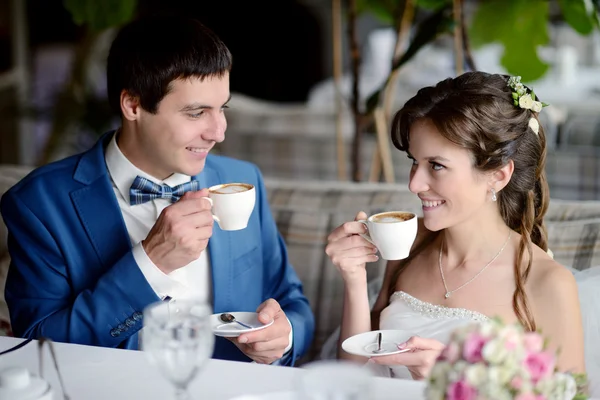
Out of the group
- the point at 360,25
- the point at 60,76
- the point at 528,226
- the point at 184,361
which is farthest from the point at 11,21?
the point at 184,361

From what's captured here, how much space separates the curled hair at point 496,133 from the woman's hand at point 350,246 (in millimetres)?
293

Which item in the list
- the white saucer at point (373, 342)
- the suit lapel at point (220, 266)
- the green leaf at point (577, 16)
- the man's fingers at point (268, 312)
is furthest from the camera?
the green leaf at point (577, 16)

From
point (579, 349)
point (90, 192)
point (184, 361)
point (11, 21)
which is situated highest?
point (11, 21)

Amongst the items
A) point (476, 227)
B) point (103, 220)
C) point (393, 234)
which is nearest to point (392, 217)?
point (393, 234)

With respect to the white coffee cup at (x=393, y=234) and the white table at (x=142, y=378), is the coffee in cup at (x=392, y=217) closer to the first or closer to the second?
the white coffee cup at (x=393, y=234)

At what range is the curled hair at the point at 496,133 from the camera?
1.90 m

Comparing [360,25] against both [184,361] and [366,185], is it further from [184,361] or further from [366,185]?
[184,361]

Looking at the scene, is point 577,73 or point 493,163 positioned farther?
point 577,73

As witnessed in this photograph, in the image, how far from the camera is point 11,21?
20.3ft

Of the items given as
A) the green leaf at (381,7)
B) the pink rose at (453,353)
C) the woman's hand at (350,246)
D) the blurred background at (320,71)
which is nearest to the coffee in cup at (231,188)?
the woman's hand at (350,246)

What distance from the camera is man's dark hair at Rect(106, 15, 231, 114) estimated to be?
1.90 m

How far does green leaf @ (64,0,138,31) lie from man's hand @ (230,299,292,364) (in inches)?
56.0

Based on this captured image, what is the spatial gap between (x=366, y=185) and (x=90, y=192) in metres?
1.10

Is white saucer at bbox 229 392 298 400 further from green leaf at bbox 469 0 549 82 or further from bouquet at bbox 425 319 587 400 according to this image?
green leaf at bbox 469 0 549 82
